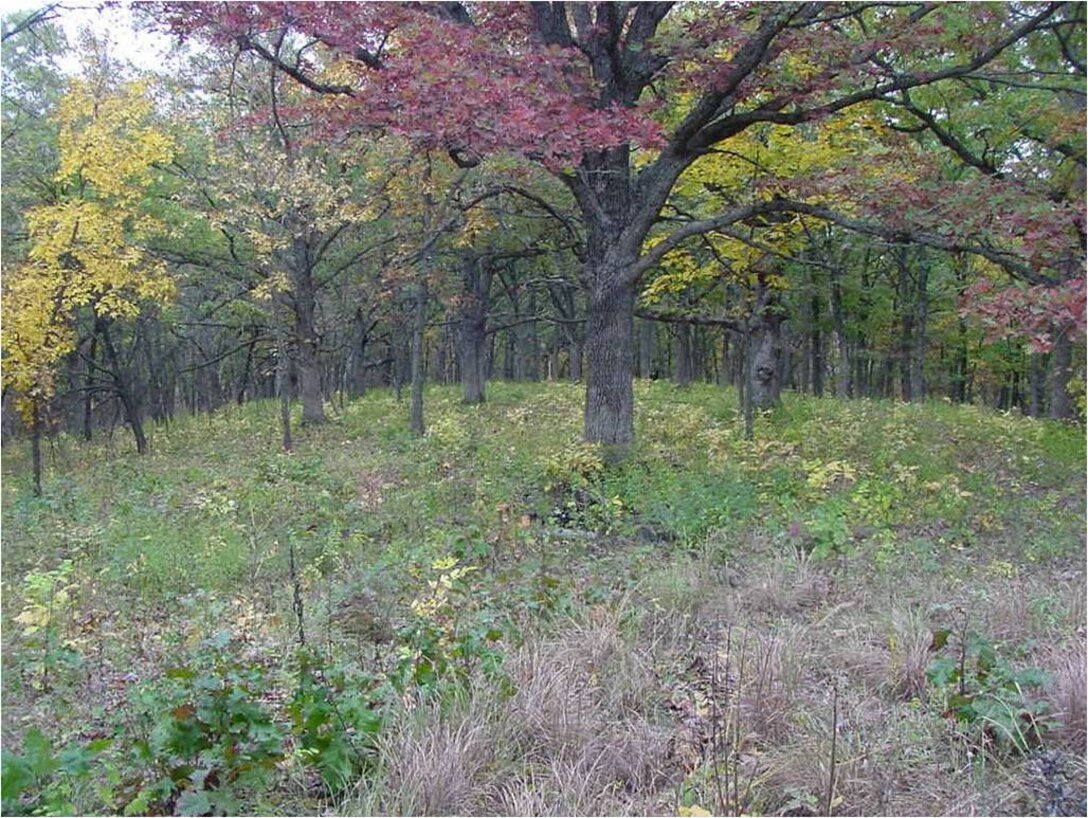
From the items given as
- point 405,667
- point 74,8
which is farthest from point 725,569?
point 74,8

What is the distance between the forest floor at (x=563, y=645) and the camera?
9.32 ft

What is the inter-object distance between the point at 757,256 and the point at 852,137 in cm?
224

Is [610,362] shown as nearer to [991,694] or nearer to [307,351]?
[991,694]

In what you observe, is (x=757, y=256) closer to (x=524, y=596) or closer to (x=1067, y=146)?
(x=1067, y=146)

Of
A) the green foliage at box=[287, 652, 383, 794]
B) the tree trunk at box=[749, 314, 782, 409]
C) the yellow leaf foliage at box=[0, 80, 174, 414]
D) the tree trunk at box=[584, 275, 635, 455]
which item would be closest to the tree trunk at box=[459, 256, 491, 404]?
the tree trunk at box=[749, 314, 782, 409]

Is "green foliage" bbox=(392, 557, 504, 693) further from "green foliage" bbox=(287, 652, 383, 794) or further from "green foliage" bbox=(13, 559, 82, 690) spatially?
"green foliage" bbox=(13, 559, 82, 690)

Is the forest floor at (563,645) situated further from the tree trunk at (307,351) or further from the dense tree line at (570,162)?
the tree trunk at (307,351)

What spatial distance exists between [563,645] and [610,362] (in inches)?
234

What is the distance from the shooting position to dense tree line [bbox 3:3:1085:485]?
7.26 m

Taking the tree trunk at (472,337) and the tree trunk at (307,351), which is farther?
the tree trunk at (472,337)

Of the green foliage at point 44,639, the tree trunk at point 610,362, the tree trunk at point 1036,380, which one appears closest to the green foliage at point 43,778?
the green foliage at point 44,639

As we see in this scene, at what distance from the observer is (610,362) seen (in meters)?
9.50

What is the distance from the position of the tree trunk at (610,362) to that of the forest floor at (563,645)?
1.65ft

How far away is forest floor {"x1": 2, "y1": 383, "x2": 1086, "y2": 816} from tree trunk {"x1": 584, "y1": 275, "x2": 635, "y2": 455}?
0.50 meters
